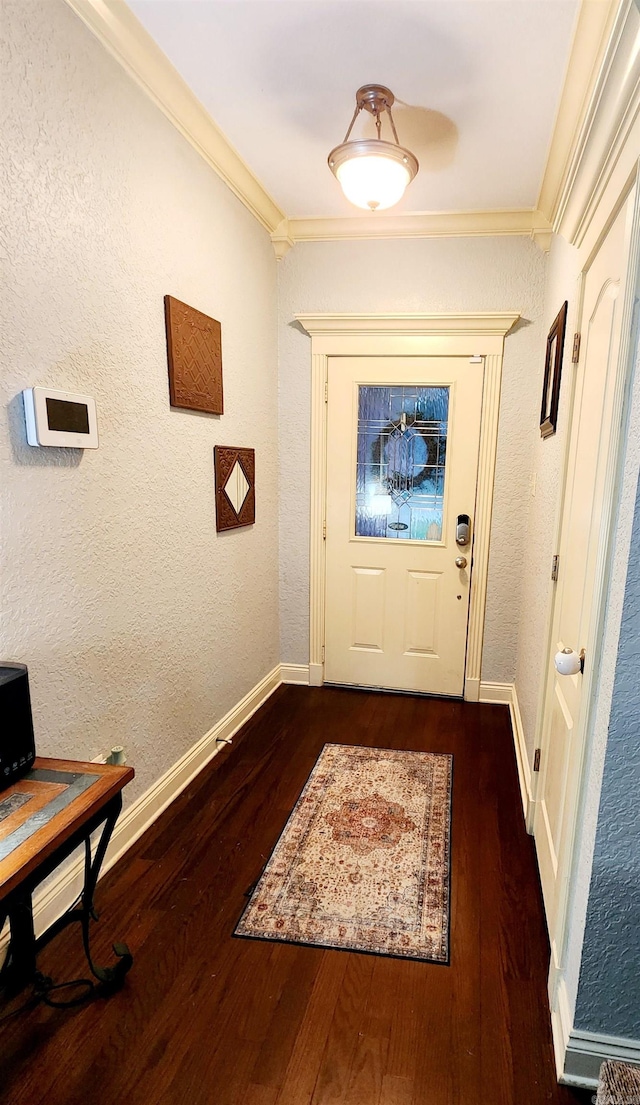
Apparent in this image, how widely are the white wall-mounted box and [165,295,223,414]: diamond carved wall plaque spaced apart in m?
0.53

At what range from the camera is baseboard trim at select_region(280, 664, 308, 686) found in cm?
353

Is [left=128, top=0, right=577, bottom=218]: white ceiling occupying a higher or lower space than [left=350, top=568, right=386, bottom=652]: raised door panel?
higher

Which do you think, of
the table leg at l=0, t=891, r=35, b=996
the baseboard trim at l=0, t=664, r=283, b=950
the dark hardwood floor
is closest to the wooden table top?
the table leg at l=0, t=891, r=35, b=996

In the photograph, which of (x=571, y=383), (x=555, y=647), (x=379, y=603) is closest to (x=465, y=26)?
(x=571, y=383)

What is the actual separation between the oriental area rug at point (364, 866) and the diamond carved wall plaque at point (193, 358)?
1704 mm

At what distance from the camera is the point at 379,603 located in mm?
3346

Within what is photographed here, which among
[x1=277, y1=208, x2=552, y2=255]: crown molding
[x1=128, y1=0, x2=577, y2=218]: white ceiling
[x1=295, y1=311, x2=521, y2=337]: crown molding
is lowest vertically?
[x1=295, y1=311, x2=521, y2=337]: crown molding

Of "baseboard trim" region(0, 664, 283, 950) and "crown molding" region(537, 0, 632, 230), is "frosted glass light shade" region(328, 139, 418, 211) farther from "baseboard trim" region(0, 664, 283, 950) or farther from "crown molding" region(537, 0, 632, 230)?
"baseboard trim" region(0, 664, 283, 950)

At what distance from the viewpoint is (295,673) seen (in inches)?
139

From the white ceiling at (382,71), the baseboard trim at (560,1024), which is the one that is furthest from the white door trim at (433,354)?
the baseboard trim at (560,1024)

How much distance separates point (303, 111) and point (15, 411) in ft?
5.15

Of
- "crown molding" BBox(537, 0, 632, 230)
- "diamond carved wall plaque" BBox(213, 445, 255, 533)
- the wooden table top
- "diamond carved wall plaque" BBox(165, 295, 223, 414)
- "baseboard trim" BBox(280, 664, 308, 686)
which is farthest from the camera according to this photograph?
"baseboard trim" BBox(280, 664, 308, 686)

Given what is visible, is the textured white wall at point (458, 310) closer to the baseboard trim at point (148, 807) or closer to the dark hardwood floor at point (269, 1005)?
the baseboard trim at point (148, 807)

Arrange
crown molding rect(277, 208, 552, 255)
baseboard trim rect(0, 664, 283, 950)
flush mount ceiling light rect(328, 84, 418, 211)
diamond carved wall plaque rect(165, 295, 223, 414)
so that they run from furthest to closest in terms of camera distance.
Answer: crown molding rect(277, 208, 552, 255) → diamond carved wall plaque rect(165, 295, 223, 414) → flush mount ceiling light rect(328, 84, 418, 211) → baseboard trim rect(0, 664, 283, 950)
